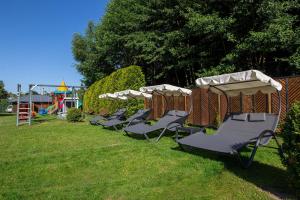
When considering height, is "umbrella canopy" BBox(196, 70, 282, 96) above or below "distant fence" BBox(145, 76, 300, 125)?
above

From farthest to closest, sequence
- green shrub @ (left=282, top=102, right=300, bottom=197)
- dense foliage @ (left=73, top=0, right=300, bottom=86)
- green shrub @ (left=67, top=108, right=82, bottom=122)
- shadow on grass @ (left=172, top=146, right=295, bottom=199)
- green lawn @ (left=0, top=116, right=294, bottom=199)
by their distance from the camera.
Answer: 1. green shrub @ (left=67, top=108, right=82, bottom=122)
2. dense foliage @ (left=73, top=0, right=300, bottom=86)
3. green lawn @ (left=0, top=116, right=294, bottom=199)
4. shadow on grass @ (left=172, top=146, right=295, bottom=199)
5. green shrub @ (left=282, top=102, right=300, bottom=197)

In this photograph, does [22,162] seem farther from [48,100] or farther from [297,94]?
[48,100]

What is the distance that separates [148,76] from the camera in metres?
26.7

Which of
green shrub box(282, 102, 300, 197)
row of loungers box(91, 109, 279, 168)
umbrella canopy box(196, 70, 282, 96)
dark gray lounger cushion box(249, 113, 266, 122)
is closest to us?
green shrub box(282, 102, 300, 197)

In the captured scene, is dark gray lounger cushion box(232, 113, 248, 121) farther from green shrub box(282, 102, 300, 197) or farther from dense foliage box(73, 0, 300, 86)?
dense foliage box(73, 0, 300, 86)

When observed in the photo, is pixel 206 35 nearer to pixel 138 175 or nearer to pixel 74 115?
pixel 74 115

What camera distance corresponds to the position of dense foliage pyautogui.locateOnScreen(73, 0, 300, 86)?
552 inches

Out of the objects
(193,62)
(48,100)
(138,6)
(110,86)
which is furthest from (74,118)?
(48,100)

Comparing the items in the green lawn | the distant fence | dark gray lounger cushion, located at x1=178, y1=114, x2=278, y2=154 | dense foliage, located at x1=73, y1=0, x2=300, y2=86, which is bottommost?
the green lawn

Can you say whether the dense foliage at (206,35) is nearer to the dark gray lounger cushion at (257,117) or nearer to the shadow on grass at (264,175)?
the dark gray lounger cushion at (257,117)

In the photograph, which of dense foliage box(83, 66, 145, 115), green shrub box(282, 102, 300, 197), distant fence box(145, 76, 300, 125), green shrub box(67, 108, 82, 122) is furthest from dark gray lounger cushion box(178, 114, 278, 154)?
green shrub box(67, 108, 82, 122)

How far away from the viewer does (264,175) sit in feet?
14.6

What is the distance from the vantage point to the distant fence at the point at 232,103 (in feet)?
29.1

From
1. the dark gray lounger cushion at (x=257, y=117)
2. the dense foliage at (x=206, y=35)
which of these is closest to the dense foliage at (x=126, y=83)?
the dense foliage at (x=206, y=35)
